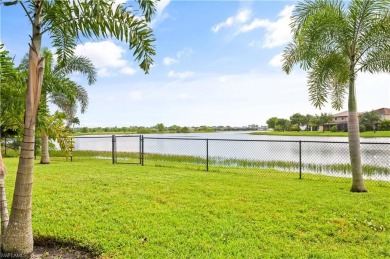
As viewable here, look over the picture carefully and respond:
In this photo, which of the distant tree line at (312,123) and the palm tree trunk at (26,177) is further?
the distant tree line at (312,123)

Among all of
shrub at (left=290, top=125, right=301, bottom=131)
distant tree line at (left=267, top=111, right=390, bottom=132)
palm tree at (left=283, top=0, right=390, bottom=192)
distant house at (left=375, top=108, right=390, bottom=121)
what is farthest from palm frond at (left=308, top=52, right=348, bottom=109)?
shrub at (left=290, top=125, right=301, bottom=131)

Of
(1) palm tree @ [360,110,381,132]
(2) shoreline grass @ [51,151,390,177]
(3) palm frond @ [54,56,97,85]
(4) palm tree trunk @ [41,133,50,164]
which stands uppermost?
(3) palm frond @ [54,56,97,85]

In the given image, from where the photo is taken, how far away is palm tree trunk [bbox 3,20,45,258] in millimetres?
2859

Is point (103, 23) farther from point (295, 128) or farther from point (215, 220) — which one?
point (295, 128)

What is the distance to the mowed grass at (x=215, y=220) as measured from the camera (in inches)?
129

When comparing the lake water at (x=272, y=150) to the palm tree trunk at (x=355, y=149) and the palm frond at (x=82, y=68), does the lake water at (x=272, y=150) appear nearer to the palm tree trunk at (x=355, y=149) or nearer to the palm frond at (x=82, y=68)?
the palm tree trunk at (x=355, y=149)

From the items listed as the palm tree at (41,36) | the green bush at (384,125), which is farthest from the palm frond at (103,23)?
the green bush at (384,125)

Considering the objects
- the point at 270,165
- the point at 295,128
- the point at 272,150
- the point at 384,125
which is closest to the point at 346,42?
the point at 270,165

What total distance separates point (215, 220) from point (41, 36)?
3.31 metres

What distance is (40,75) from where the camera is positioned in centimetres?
294

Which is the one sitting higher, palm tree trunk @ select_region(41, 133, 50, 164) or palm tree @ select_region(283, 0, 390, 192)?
palm tree @ select_region(283, 0, 390, 192)

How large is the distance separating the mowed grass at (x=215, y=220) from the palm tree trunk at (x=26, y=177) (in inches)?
27.4

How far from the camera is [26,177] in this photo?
286 centimetres

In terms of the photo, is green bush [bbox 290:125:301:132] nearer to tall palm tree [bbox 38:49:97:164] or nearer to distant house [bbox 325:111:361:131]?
distant house [bbox 325:111:361:131]
